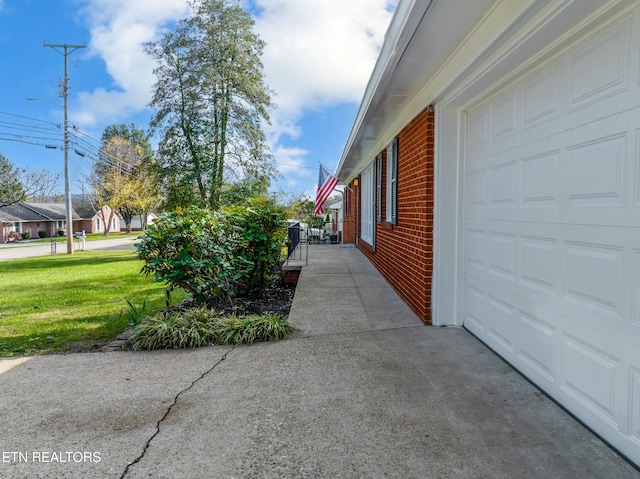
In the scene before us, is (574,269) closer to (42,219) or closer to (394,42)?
(394,42)

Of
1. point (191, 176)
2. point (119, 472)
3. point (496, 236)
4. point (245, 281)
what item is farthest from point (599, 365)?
point (191, 176)

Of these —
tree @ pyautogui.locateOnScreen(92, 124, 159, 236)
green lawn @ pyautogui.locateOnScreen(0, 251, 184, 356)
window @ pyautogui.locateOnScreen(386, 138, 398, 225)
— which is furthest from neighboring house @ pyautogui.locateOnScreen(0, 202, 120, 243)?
window @ pyautogui.locateOnScreen(386, 138, 398, 225)

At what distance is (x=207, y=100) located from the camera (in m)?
16.0

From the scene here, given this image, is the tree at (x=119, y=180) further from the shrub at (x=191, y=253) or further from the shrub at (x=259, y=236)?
the shrub at (x=191, y=253)

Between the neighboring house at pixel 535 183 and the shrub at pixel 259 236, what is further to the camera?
the shrub at pixel 259 236

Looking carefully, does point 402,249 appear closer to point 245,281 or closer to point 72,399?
point 245,281

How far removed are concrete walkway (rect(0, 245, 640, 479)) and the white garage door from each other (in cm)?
28

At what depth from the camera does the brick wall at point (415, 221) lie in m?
4.59

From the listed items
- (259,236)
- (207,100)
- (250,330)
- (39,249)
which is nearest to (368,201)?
(259,236)

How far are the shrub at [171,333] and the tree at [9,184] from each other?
3630 centimetres

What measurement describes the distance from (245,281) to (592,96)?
5351mm

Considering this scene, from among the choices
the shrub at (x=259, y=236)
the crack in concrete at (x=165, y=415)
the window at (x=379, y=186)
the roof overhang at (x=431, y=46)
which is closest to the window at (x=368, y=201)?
the window at (x=379, y=186)

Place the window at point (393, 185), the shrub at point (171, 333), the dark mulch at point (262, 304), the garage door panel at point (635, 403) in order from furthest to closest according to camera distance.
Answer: the window at point (393, 185) < the dark mulch at point (262, 304) < the shrub at point (171, 333) < the garage door panel at point (635, 403)

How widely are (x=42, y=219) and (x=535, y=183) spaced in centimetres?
5360
